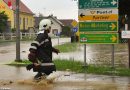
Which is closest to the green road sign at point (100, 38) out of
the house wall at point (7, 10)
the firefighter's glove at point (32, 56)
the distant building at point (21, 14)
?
the firefighter's glove at point (32, 56)

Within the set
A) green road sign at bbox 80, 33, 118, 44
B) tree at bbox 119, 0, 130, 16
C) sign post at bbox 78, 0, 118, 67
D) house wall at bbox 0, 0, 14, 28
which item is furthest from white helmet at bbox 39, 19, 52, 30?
house wall at bbox 0, 0, 14, 28

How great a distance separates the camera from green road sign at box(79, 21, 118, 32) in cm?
1617

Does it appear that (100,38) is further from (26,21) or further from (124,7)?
(26,21)

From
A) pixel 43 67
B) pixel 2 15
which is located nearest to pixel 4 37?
pixel 2 15

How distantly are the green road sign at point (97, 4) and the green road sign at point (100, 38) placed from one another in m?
0.99

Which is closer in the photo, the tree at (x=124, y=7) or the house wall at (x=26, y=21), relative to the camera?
the tree at (x=124, y=7)

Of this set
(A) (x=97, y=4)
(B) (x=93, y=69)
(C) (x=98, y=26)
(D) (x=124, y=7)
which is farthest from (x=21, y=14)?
(B) (x=93, y=69)

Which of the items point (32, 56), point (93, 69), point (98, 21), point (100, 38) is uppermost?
point (98, 21)

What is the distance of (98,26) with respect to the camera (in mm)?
16453

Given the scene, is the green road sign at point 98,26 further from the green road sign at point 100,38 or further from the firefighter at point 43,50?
the firefighter at point 43,50

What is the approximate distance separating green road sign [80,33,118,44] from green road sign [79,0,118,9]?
99 centimetres

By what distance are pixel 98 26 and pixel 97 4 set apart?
764 mm

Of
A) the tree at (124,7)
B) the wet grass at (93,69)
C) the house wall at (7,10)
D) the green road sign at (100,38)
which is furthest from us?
the house wall at (7,10)

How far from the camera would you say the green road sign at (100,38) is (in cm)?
1636
